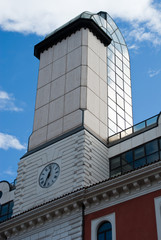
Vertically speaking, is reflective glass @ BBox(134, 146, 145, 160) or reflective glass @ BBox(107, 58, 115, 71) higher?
reflective glass @ BBox(107, 58, 115, 71)

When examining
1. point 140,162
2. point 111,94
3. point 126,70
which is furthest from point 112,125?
point 126,70

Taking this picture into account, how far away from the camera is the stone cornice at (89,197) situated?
29.8 meters

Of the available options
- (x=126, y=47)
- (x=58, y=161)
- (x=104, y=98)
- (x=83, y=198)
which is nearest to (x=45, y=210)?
(x=83, y=198)

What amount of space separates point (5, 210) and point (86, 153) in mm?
11691

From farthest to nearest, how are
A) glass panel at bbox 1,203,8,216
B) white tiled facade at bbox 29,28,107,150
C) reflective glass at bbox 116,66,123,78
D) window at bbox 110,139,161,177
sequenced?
reflective glass at bbox 116,66,123,78
glass panel at bbox 1,203,8,216
white tiled facade at bbox 29,28,107,150
window at bbox 110,139,161,177

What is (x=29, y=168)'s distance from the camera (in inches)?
1594

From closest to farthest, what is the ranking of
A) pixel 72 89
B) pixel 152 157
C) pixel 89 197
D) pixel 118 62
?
pixel 89 197 → pixel 152 157 → pixel 72 89 → pixel 118 62

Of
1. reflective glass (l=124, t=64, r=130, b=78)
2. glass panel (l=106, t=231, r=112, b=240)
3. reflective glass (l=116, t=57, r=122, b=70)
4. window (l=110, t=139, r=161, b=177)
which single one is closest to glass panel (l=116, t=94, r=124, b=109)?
reflective glass (l=116, t=57, r=122, b=70)

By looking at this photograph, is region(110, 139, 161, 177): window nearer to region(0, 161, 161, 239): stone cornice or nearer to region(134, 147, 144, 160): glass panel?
region(134, 147, 144, 160): glass panel

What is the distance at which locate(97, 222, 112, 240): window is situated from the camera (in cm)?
3027

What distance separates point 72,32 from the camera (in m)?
47.5

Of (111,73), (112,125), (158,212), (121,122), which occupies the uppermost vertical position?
(111,73)

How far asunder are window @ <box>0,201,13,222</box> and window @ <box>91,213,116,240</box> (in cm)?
1407

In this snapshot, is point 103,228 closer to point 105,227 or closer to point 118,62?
point 105,227
